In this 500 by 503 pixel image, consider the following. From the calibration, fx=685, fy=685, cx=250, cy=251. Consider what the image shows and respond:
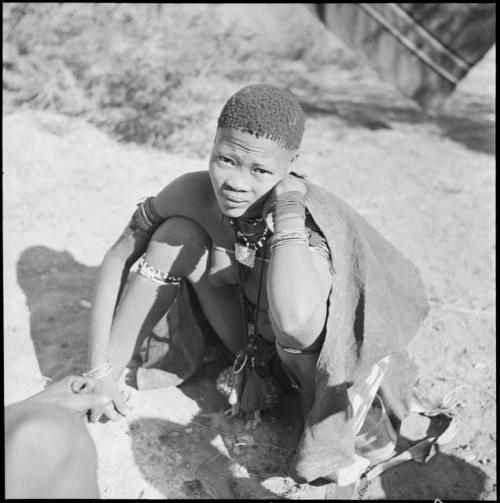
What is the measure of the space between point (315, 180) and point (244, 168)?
2522 mm

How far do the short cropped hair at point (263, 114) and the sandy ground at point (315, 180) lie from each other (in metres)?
1.23

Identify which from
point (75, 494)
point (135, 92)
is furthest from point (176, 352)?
point (135, 92)

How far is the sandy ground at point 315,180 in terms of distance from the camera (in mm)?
2641

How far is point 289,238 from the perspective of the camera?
2160mm

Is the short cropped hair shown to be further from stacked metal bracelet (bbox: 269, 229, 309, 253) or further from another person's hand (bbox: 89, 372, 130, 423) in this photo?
another person's hand (bbox: 89, 372, 130, 423)

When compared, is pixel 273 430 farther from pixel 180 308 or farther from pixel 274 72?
pixel 274 72

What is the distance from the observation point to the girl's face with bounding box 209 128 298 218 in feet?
7.23

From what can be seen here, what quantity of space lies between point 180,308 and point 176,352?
0.22 metres

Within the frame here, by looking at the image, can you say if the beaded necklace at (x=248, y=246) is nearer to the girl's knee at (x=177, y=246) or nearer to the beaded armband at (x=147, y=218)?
the girl's knee at (x=177, y=246)

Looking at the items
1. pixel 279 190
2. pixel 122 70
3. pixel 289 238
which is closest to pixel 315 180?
pixel 122 70

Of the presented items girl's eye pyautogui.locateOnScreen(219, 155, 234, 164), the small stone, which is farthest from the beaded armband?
the small stone

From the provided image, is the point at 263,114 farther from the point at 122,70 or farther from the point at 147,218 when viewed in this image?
the point at 122,70

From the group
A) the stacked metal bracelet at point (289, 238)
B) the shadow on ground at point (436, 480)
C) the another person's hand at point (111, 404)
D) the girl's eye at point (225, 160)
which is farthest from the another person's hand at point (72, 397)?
the shadow on ground at point (436, 480)

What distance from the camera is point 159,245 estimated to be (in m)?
2.57
